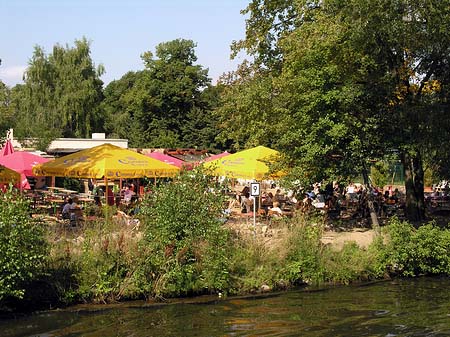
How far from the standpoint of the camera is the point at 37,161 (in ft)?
82.9

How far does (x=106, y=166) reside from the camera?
20141 mm

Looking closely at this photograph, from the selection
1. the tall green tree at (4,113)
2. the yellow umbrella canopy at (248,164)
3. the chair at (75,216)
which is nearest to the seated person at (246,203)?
the yellow umbrella canopy at (248,164)

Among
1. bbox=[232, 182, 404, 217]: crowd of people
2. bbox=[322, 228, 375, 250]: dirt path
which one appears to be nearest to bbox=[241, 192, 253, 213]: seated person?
bbox=[232, 182, 404, 217]: crowd of people

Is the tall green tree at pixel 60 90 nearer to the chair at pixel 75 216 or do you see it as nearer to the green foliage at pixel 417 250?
the chair at pixel 75 216

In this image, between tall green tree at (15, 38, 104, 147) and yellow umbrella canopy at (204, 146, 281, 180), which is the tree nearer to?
yellow umbrella canopy at (204, 146, 281, 180)

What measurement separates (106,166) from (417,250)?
30.4ft

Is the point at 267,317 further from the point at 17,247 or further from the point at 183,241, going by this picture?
the point at 17,247

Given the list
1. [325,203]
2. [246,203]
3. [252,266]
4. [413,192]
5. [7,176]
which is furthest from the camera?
[325,203]

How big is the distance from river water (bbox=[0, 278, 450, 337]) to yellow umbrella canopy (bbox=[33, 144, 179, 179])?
6530 millimetres

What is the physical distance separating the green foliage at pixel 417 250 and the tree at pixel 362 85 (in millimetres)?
3138

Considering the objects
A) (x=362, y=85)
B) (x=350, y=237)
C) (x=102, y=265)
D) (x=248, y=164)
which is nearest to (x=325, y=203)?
(x=248, y=164)

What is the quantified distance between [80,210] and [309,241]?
23.5 ft

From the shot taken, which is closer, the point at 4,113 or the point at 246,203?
the point at 4,113

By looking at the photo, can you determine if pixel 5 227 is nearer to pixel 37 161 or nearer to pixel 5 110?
pixel 5 110
